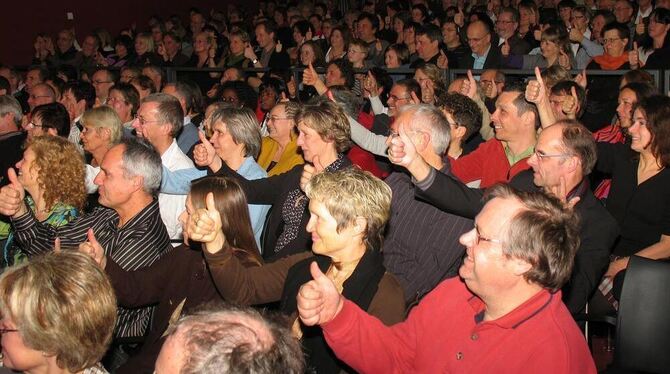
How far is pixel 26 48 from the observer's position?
42.1ft

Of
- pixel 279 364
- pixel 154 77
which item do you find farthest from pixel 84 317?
pixel 154 77

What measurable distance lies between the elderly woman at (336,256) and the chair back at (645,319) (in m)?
1.00

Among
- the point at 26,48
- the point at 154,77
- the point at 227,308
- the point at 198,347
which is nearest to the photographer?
the point at 198,347

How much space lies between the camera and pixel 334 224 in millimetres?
2846

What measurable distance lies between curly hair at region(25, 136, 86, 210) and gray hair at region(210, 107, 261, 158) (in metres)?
0.89

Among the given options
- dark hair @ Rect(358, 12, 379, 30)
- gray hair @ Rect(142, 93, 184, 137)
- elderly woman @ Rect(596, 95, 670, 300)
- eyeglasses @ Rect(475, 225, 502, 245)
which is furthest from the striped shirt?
dark hair @ Rect(358, 12, 379, 30)

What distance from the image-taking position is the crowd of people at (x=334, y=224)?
230 centimetres

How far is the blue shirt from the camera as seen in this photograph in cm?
447

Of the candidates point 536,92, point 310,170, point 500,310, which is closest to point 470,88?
point 536,92

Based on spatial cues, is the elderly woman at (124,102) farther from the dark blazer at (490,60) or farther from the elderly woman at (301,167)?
the dark blazer at (490,60)

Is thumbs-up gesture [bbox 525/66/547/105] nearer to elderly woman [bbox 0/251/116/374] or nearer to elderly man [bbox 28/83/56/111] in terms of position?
elderly woman [bbox 0/251/116/374]

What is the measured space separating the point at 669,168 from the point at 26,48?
441 inches

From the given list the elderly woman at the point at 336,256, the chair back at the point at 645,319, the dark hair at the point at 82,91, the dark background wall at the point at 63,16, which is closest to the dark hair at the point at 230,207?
the elderly woman at the point at 336,256

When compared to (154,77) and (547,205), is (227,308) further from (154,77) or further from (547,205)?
(154,77)
